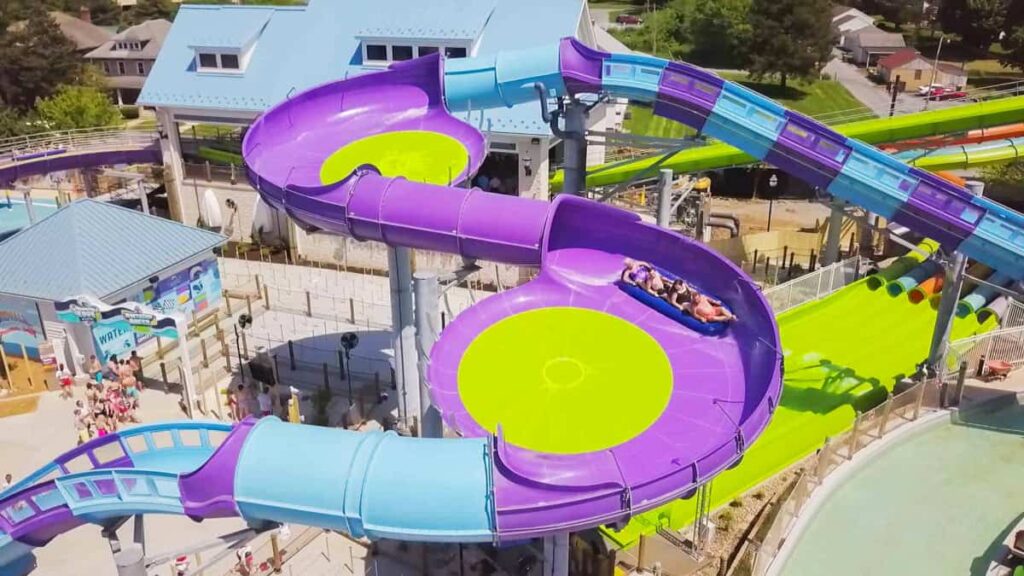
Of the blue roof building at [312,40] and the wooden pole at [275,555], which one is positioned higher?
the blue roof building at [312,40]

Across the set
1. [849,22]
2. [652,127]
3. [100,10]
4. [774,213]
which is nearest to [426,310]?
[774,213]

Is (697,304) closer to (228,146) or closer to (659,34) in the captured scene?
(228,146)

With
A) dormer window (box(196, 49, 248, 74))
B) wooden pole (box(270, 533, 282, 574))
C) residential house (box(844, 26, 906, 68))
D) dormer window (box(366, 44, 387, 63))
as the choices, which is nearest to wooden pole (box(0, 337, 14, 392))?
wooden pole (box(270, 533, 282, 574))

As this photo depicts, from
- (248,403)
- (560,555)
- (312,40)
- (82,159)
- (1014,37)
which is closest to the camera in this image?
(560,555)

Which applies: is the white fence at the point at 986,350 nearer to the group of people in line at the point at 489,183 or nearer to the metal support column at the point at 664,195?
the metal support column at the point at 664,195

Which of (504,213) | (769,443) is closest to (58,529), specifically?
(504,213)

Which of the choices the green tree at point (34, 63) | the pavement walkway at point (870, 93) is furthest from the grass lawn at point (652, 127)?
the green tree at point (34, 63)

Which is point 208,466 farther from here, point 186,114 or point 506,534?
point 186,114
